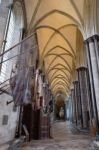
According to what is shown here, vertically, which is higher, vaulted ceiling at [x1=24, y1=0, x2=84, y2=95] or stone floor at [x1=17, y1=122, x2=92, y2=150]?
vaulted ceiling at [x1=24, y1=0, x2=84, y2=95]

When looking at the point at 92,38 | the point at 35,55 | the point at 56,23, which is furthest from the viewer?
the point at 56,23

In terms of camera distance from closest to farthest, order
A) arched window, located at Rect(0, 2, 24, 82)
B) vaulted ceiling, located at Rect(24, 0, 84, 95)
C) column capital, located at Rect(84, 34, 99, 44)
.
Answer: arched window, located at Rect(0, 2, 24, 82) → column capital, located at Rect(84, 34, 99, 44) → vaulted ceiling, located at Rect(24, 0, 84, 95)

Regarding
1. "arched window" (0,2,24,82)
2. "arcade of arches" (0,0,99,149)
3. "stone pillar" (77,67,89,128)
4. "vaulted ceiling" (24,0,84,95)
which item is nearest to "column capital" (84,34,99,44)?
"arcade of arches" (0,0,99,149)

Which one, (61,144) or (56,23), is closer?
(61,144)

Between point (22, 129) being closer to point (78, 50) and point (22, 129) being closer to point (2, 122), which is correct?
point (2, 122)

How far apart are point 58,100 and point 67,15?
1375 inches

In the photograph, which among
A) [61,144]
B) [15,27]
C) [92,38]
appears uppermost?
[15,27]

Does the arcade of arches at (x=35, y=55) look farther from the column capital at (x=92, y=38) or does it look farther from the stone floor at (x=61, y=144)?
the stone floor at (x=61, y=144)

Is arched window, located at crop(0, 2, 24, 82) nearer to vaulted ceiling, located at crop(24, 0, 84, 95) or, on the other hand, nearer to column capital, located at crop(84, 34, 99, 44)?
vaulted ceiling, located at crop(24, 0, 84, 95)

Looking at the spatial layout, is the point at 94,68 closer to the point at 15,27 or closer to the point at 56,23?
the point at 15,27

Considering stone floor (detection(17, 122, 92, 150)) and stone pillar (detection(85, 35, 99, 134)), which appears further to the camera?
stone pillar (detection(85, 35, 99, 134))

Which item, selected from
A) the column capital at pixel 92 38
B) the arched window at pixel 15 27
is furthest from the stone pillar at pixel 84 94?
→ the arched window at pixel 15 27

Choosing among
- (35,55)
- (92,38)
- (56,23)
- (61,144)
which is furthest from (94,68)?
(56,23)

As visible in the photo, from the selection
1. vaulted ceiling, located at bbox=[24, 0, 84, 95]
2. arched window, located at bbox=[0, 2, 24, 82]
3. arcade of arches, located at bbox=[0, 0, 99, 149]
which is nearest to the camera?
arcade of arches, located at bbox=[0, 0, 99, 149]
